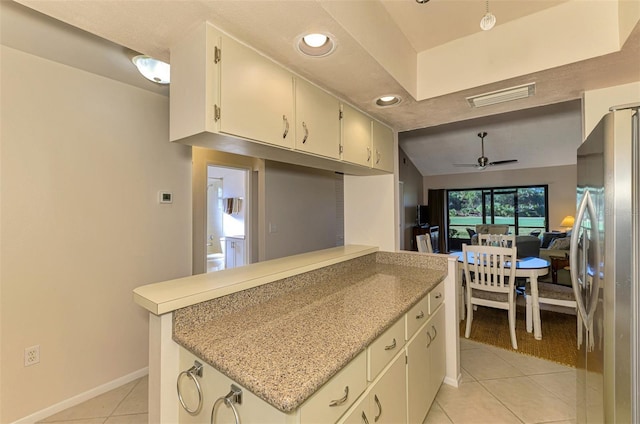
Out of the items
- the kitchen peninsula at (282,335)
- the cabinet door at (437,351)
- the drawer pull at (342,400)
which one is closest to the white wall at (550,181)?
the cabinet door at (437,351)

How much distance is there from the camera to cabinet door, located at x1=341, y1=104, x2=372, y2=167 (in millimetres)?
1950

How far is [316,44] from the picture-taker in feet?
4.42

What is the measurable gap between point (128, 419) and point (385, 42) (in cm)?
279

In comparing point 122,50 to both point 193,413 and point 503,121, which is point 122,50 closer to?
point 193,413

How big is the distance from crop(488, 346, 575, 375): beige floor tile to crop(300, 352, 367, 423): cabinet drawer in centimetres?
211

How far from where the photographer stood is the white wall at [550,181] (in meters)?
6.99

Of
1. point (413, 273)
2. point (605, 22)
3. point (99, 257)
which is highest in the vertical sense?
point (605, 22)

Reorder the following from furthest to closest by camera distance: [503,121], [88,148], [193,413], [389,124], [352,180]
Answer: [503,121], [352,180], [389,124], [88,148], [193,413]

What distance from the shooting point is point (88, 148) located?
205 cm

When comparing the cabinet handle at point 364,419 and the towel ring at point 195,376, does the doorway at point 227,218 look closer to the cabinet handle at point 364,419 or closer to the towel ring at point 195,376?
the towel ring at point 195,376

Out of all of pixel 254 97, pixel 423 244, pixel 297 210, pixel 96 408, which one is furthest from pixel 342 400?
pixel 297 210

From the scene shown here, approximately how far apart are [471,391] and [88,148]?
3.29m

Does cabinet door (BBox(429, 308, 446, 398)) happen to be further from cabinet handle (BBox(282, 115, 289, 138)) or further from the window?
the window

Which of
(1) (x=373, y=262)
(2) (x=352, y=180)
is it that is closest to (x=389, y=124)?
(2) (x=352, y=180)
